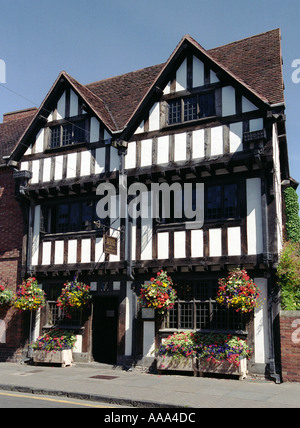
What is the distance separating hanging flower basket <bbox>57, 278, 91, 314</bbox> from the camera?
16047mm

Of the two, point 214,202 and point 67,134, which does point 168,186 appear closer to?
point 214,202

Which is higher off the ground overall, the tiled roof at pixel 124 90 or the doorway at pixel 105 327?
the tiled roof at pixel 124 90

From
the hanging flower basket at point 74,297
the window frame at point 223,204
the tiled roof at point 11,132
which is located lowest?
the hanging flower basket at point 74,297

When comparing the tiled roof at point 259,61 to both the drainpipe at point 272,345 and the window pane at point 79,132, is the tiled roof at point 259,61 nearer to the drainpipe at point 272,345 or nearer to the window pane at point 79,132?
the window pane at point 79,132

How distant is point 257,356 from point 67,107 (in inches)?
449

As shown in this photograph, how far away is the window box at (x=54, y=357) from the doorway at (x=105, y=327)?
3.87 ft

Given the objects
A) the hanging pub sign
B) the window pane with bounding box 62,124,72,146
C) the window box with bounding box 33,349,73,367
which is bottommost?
the window box with bounding box 33,349,73,367

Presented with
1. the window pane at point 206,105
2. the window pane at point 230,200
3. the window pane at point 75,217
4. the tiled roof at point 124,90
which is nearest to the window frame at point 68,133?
the tiled roof at point 124,90

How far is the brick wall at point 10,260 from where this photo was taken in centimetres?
1766

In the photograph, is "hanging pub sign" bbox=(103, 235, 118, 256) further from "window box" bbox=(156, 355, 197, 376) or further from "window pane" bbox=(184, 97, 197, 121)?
"window pane" bbox=(184, 97, 197, 121)

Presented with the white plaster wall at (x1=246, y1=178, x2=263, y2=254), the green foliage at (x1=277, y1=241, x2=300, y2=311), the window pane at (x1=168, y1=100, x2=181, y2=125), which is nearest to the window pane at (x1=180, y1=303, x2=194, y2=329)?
the white plaster wall at (x1=246, y1=178, x2=263, y2=254)

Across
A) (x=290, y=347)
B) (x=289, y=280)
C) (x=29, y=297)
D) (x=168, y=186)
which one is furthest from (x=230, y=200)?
(x=29, y=297)

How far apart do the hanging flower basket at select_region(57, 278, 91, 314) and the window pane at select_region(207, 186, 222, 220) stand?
5062 mm

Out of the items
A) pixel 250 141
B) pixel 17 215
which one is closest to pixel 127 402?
pixel 250 141
